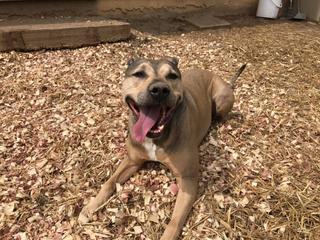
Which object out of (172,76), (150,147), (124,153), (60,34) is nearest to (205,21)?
(60,34)

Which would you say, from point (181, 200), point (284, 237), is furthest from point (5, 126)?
point (284, 237)

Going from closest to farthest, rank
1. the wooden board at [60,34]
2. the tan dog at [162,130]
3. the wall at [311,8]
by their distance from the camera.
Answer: the tan dog at [162,130] < the wooden board at [60,34] < the wall at [311,8]

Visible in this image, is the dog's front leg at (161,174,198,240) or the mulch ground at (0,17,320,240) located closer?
the dog's front leg at (161,174,198,240)

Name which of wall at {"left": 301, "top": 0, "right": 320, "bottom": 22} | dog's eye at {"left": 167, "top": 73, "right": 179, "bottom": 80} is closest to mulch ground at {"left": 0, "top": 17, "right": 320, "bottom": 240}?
dog's eye at {"left": 167, "top": 73, "right": 179, "bottom": 80}

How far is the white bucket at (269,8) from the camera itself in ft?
26.0

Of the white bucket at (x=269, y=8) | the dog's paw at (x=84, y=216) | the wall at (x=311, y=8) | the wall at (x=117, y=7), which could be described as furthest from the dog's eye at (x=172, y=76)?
the wall at (x=311, y=8)

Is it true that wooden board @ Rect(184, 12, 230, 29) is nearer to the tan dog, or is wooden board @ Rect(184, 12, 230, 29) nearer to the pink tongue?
the tan dog

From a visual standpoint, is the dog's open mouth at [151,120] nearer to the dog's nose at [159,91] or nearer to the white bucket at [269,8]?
the dog's nose at [159,91]

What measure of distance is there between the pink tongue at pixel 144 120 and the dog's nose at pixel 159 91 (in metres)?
0.16

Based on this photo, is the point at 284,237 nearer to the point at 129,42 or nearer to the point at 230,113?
the point at 230,113

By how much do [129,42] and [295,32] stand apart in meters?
3.25

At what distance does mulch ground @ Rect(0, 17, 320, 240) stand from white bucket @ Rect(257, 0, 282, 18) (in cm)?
223

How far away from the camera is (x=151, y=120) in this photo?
10.1ft

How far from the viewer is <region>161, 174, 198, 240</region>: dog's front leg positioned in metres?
3.07
